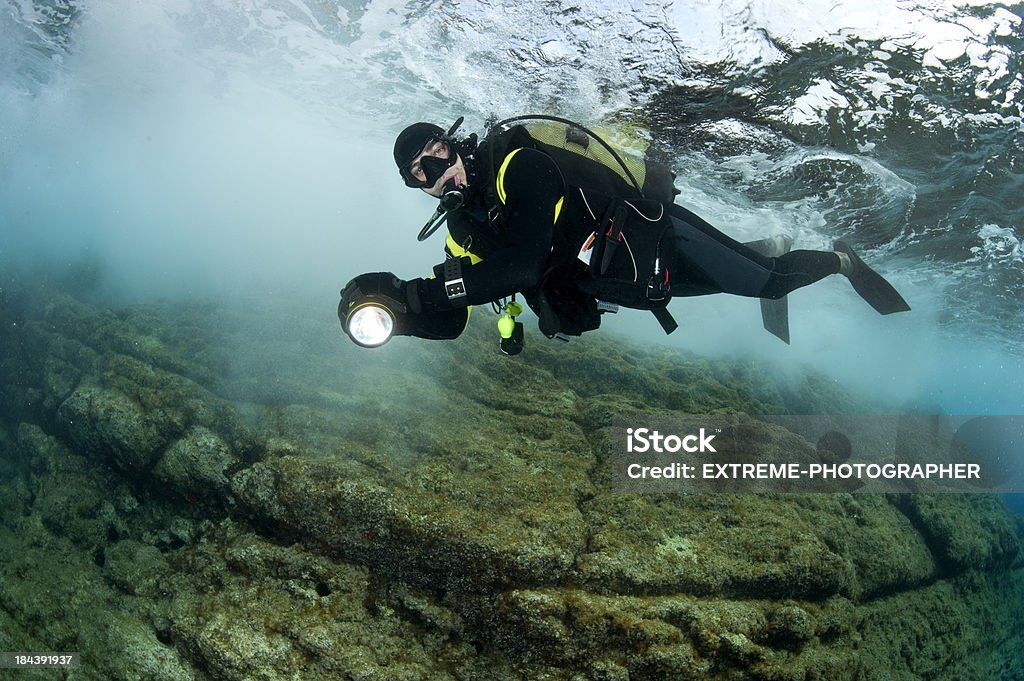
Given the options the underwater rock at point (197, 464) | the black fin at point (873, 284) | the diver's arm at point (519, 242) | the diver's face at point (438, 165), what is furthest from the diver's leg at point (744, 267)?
the underwater rock at point (197, 464)

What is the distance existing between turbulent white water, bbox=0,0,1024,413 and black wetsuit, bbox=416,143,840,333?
13.8 ft

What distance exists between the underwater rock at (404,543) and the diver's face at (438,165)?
3.00m

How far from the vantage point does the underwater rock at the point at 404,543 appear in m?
4.29

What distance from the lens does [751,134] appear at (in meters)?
10.2

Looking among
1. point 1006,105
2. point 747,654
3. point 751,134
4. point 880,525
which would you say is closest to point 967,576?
point 880,525

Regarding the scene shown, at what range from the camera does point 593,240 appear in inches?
169

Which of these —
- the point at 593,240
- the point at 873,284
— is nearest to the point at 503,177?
the point at 593,240

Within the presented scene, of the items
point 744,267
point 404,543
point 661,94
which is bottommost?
point 404,543

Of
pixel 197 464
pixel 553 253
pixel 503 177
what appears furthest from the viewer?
pixel 197 464

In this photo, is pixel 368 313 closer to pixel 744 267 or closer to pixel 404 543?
pixel 404 543

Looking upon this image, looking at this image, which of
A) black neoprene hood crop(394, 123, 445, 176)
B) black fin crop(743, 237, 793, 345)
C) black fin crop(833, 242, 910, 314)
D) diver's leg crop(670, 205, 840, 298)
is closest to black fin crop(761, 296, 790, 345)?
black fin crop(743, 237, 793, 345)

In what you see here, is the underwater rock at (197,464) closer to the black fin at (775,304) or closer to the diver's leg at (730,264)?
the diver's leg at (730,264)

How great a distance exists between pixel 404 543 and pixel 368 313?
8.84 ft

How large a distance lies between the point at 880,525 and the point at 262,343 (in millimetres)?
10135
